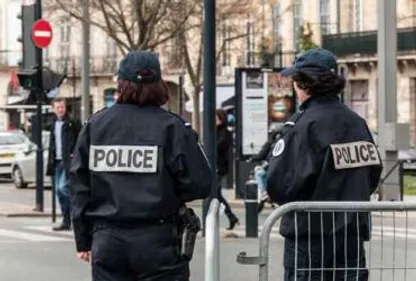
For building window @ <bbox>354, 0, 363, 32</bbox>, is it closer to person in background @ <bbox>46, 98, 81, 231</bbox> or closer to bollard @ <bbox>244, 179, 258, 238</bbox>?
person in background @ <bbox>46, 98, 81, 231</bbox>

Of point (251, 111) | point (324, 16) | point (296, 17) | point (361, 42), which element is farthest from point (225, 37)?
point (251, 111)

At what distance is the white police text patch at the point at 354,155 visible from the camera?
5.48 metres

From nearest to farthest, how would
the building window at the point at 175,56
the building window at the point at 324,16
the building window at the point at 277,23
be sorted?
the building window at the point at 175,56
the building window at the point at 277,23
the building window at the point at 324,16

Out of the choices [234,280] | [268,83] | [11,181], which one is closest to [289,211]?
[234,280]

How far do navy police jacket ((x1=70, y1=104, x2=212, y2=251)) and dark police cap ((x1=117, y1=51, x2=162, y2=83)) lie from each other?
0.15 meters

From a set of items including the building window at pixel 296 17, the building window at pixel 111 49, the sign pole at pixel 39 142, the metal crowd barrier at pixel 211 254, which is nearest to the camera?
the metal crowd barrier at pixel 211 254

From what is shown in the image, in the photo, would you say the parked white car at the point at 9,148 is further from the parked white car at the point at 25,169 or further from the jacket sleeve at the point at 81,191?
the jacket sleeve at the point at 81,191

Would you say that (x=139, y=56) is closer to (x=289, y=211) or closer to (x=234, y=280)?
(x=289, y=211)

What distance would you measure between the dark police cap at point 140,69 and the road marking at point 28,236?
884 cm

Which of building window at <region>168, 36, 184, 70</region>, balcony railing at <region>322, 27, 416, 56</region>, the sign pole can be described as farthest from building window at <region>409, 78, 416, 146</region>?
the sign pole

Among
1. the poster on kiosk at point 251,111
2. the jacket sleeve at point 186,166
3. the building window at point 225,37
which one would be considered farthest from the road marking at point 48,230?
the building window at point 225,37

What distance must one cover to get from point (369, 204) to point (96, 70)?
5265 cm

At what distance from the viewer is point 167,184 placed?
5.20 metres

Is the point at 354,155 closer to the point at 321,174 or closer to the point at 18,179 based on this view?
the point at 321,174
